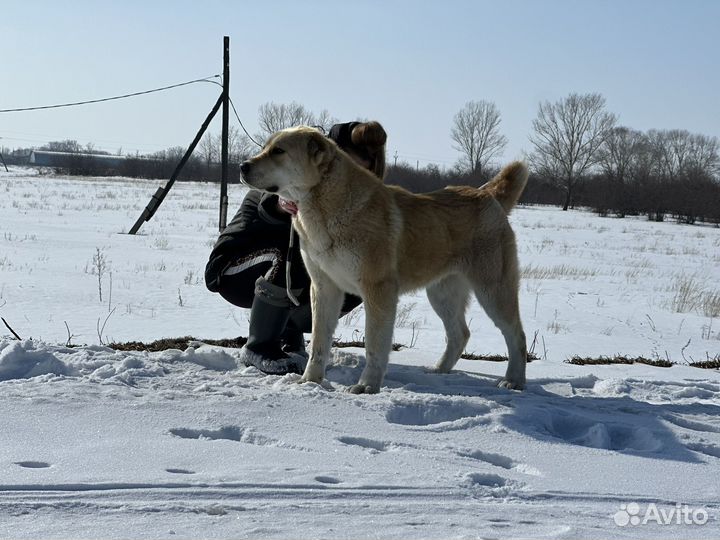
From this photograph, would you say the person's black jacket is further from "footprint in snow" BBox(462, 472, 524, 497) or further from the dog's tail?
"footprint in snow" BBox(462, 472, 524, 497)

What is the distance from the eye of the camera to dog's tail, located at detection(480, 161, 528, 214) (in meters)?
5.69

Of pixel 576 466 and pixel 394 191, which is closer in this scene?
pixel 576 466

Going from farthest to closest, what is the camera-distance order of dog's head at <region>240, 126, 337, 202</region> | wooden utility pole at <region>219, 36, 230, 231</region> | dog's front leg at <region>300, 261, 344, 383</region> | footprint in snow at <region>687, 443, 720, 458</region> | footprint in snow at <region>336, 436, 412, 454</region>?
wooden utility pole at <region>219, 36, 230, 231</region> < dog's front leg at <region>300, 261, 344, 383</region> < dog's head at <region>240, 126, 337, 202</region> < footprint in snow at <region>687, 443, 720, 458</region> < footprint in snow at <region>336, 436, 412, 454</region>

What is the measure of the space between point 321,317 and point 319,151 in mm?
1076

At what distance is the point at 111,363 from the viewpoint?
181 inches

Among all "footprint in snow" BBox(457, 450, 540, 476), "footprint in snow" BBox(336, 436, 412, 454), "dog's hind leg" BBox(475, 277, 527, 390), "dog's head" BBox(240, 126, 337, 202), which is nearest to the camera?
"footprint in snow" BBox(457, 450, 540, 476)

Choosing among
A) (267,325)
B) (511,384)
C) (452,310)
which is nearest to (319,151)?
(267,325)

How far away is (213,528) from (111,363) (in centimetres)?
235

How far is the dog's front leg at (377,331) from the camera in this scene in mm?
4641

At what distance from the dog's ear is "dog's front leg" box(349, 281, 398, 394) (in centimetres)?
83

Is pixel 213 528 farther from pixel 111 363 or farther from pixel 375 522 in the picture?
pixel 111 363

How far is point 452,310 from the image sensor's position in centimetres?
581

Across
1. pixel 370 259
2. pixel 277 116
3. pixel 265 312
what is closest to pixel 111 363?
pixel 265 312

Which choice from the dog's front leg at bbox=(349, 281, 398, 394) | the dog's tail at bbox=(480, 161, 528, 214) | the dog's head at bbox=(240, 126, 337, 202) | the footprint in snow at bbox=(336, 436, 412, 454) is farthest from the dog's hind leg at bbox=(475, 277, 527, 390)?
the footprint in snow at bbox=(336, 436, 412, 454)
